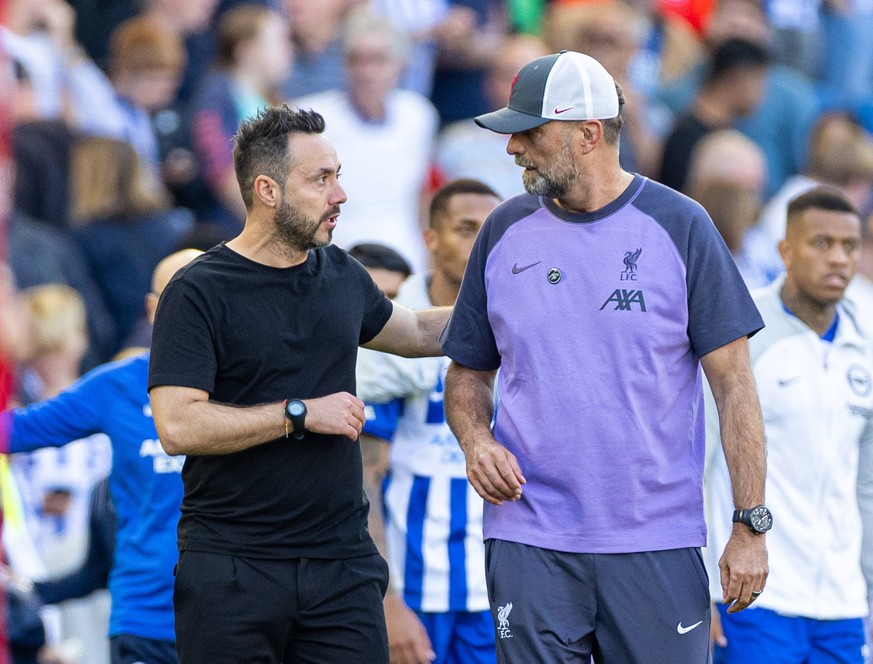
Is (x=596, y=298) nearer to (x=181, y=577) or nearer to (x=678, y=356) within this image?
(x=678, y=356)

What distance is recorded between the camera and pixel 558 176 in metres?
5.06

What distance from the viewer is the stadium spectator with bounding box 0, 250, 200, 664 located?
619cm

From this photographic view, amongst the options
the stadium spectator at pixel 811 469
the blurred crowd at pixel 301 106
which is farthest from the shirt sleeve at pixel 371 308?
the blurred crowd at pixel 301 106

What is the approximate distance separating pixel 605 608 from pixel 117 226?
5.38 m

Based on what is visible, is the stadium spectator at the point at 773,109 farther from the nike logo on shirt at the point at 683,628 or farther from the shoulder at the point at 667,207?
the nike logo on shirt at the point at 683,628

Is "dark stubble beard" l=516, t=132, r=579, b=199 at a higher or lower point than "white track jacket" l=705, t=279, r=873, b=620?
higher

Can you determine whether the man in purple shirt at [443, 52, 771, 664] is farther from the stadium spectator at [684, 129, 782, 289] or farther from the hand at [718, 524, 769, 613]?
the stadium spectator at [684, 129, 782, 289]

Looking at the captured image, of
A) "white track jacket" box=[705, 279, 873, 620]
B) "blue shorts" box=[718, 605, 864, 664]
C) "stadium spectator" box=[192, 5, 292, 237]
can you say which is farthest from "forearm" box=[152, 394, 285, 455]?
"stadium spectator" box=[192, 5, 292, 237]

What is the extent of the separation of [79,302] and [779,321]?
3.98 meters

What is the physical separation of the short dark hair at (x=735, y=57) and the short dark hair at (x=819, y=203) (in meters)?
4.43

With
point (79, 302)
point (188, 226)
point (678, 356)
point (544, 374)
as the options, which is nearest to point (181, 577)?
point (544, 374)

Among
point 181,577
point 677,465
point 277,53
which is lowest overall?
point 181,577

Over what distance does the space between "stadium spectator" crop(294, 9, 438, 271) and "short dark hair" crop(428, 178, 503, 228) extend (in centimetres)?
311

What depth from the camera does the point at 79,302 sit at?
8836 millimetres
